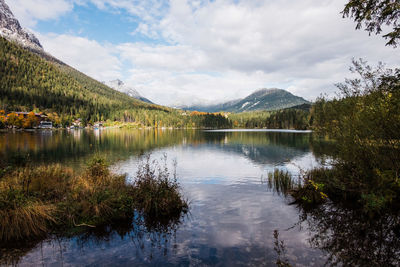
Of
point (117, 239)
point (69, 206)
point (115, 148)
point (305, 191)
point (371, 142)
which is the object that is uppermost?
point (371, 142)

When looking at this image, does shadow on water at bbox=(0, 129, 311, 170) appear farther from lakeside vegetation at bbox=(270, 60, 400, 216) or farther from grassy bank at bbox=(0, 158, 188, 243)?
lakeside vegetation at bbox=(270, 60, 400, 216)

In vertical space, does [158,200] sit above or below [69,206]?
below

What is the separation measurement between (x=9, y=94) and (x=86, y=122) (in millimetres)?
58246

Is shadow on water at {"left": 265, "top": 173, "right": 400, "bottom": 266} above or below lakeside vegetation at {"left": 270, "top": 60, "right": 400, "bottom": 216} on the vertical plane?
below

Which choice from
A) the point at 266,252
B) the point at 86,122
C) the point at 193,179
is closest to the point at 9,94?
the point at 86,122

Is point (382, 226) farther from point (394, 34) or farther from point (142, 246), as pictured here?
point (142, 246)

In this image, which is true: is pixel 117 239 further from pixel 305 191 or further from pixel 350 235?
pixel 305 191

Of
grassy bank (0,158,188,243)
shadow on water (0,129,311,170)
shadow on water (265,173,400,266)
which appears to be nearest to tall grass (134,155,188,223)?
grassy bank (0,158,188,243)

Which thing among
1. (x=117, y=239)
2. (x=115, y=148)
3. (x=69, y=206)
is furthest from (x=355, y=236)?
(x=115, y=148)

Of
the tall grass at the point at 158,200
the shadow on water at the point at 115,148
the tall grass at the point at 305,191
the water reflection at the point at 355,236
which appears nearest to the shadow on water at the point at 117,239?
the tall grass at the point at 158,200

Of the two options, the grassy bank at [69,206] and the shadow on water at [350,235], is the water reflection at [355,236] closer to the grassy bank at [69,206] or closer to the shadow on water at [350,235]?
the shadow on water at [350,235]

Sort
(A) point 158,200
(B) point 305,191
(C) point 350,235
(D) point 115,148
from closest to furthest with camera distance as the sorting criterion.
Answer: (C) point 350,235 < (A) point 158,200 < (B) point 305,191 < (D) point 115,148

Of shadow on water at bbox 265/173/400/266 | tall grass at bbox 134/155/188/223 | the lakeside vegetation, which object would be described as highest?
the lakeside vegetation

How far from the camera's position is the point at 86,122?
19312cm
